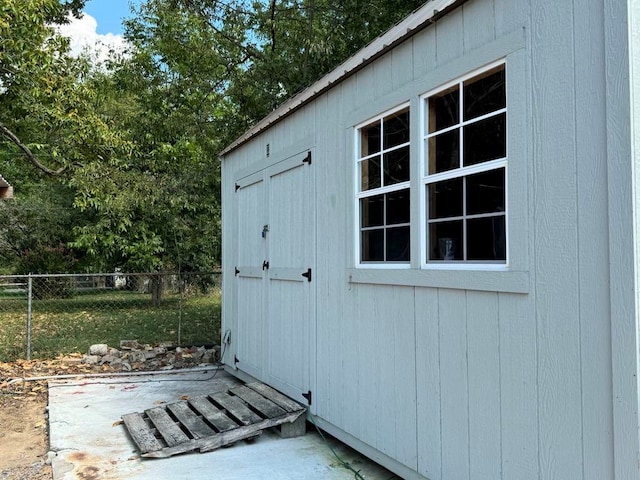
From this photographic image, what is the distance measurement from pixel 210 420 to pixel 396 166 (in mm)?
2524

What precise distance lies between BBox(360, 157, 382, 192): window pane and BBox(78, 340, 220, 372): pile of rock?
Answer: 4.59 m

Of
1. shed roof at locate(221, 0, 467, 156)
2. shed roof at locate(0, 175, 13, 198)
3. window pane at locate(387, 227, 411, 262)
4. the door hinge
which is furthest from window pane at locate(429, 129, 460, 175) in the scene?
shed roof at locate(0, 175, 13, 198)

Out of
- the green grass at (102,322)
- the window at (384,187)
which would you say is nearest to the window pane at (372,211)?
the window at (384,187)

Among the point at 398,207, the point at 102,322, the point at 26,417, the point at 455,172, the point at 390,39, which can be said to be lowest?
the point at 26,417

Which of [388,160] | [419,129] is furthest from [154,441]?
[419,129]

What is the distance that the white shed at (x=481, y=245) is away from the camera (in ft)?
6.69

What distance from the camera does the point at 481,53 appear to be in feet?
8.68

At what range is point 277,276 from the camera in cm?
504

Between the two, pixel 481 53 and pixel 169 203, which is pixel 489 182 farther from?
pixel 169 203

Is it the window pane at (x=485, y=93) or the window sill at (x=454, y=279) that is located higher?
the window pane at (x=485, y=93)

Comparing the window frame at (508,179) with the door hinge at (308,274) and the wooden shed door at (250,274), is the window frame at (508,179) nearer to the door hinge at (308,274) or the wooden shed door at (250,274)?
the door hinge at (308,274)

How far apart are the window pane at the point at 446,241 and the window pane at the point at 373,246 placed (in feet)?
1.84

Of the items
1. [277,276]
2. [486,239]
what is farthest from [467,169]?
[277,276]

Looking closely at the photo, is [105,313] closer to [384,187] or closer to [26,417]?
[26,417]
